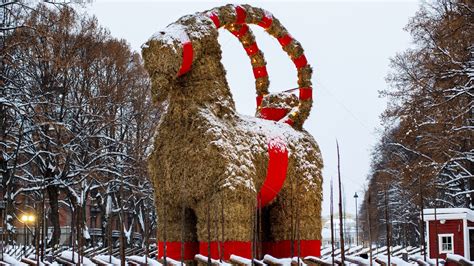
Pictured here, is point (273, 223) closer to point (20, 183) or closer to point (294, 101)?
point (294, 101)

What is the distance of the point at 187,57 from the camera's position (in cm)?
912

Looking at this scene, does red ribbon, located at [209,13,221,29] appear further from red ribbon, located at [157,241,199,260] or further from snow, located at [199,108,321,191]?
red ribbon, located at [157,241,199,260]

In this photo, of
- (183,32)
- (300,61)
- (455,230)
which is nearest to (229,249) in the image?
(183,32)

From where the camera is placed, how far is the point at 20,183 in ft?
92.3

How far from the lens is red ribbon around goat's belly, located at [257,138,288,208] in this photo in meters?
9.69

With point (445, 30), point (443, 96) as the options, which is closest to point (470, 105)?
point (443, 96)

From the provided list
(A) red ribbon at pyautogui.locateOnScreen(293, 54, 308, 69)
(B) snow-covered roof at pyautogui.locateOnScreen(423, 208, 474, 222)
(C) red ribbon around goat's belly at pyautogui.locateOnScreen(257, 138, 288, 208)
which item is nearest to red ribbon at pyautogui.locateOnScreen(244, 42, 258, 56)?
(A) red ribbon at pyautogui.locateOnScreen(293, 54, 308, 69)

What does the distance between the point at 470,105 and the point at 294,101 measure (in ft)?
22.7

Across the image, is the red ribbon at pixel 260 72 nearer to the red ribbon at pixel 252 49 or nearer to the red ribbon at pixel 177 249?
the red ribbon at pixel 252 49

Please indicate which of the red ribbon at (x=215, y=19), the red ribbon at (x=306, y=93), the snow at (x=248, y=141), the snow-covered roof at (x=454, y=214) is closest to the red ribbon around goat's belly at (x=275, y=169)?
the snow at (x=248, y=141)

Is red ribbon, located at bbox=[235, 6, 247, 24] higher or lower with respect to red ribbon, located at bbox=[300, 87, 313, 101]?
higher

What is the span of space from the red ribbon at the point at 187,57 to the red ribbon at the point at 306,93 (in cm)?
252

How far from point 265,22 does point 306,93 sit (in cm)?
139

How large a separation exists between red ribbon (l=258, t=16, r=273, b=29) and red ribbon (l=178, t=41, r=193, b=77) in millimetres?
1852
